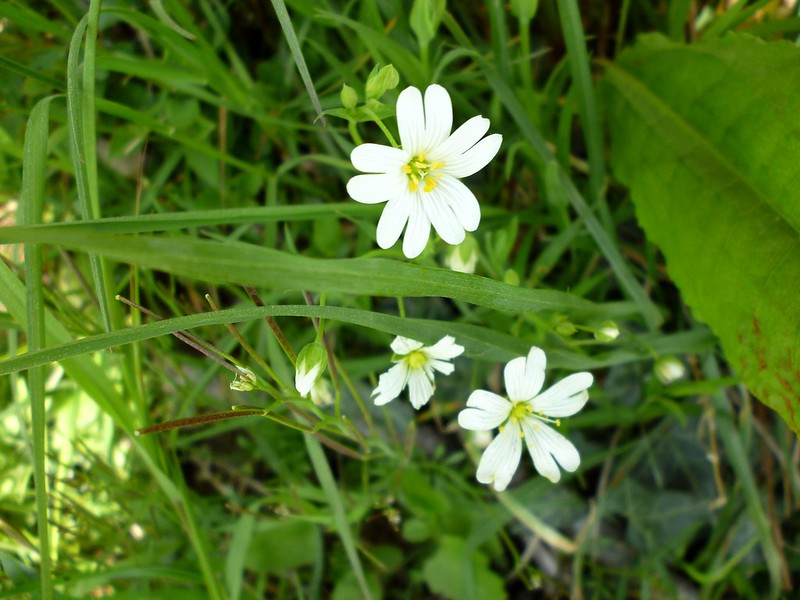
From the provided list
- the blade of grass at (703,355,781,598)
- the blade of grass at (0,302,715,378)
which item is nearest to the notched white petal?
the blade of grass at (0,302,715,378)

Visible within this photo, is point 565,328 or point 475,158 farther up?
point 475,158

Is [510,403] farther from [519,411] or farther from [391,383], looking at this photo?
[391,383]

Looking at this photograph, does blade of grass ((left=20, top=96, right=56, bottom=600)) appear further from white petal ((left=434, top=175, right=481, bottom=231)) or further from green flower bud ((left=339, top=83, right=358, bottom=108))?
white petal ((left=434, top=175, right=481, bottom=231))

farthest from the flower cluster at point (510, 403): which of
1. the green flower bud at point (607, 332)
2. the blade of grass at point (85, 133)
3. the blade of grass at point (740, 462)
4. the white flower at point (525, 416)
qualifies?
the blade of grass at point (740, 462)

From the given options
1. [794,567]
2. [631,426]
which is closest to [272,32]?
[631,426]

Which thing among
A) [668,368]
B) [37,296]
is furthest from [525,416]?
[37,296]
